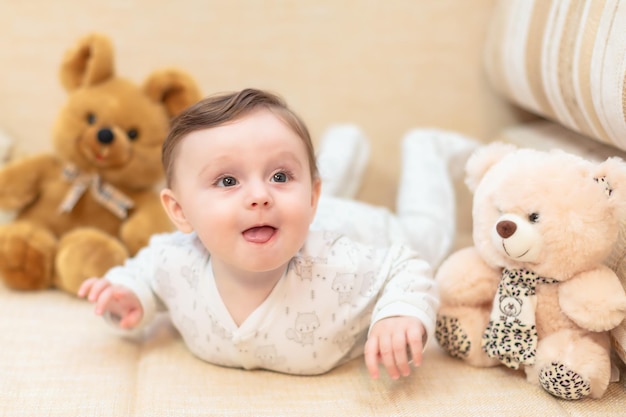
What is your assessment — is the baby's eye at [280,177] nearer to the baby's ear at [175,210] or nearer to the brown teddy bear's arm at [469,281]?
the baby's ear at [175,210]

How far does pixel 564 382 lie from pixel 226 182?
0.46 m

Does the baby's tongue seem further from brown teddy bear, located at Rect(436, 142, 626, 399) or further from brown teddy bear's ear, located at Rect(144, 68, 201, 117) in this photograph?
brown teddy bear's ear, located at Rect(144, 68, 201, 117)

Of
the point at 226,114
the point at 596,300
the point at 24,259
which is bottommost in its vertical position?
the point at 24,259

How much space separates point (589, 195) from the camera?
82 centimetres

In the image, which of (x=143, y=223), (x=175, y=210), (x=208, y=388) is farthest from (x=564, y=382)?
(x=143, y=223)

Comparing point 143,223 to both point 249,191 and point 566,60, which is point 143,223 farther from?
point 566,60

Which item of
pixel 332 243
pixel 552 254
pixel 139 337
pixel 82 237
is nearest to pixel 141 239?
pixel 82 237

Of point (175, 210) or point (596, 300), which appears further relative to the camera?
point (175, 210)

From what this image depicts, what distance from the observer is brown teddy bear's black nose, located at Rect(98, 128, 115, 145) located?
120 centimetres

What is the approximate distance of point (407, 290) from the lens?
91cm

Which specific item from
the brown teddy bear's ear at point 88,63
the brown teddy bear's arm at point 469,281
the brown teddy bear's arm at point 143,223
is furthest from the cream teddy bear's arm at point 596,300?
the brown teddy bear's ear at point 88,63

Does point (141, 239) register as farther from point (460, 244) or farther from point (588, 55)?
point (588, 55)

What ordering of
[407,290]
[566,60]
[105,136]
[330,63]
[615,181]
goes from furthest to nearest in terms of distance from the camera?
[330,63]
[105,136]
[566,60]
[407,290]
[615,181]

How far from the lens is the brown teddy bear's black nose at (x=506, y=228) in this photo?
835 mm
